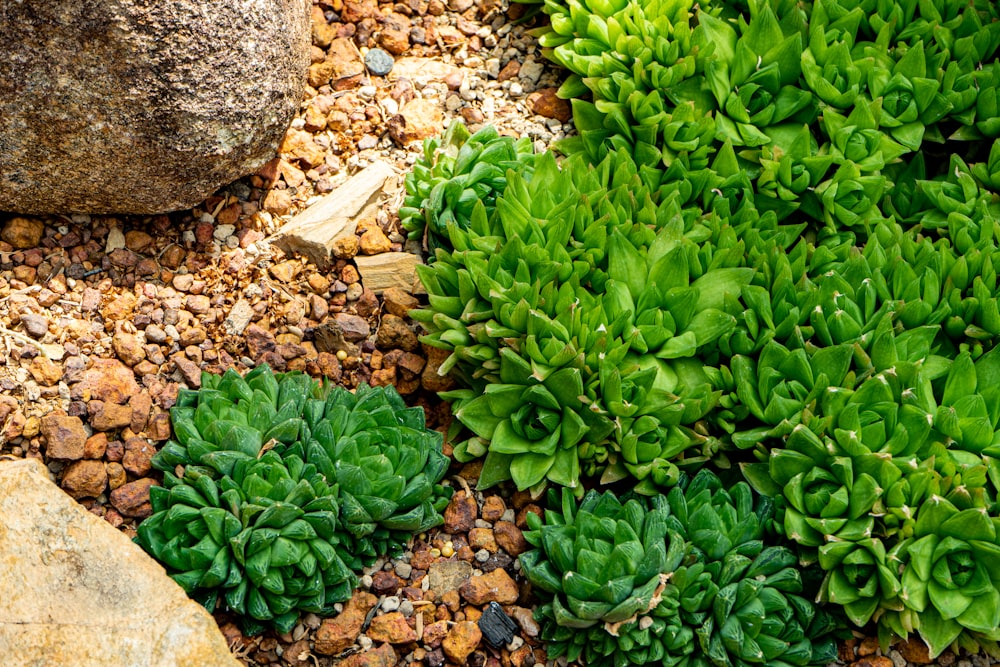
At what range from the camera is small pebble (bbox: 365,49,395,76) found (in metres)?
4.55

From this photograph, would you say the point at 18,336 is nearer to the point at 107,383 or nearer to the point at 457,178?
the point at 107,383

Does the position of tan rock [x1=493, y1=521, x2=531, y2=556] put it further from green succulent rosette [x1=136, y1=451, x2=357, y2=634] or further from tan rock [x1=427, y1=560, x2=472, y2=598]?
green succulent rosette [x1=136, y1=451, x2=357, y2=634]

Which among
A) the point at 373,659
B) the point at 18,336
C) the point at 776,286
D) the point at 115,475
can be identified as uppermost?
the point at 776,286

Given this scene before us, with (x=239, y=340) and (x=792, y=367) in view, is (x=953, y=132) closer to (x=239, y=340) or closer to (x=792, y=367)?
(x=792, y=367)

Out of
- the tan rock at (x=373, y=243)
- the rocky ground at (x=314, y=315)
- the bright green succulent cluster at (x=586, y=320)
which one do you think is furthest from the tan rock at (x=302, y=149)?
the bright green succulent cluster at (x=586, y=320)

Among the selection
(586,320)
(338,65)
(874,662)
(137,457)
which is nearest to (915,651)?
(874,662)

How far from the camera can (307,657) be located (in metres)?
3.31

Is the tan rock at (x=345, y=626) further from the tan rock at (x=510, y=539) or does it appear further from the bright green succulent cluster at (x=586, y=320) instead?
the bright green succulent cluster at (x=586, y=320)

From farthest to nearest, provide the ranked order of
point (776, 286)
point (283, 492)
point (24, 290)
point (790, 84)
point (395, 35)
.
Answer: point (395, 35) < point (790, 84) < point (24, 290) < point (776, 286) < point (283, 492)

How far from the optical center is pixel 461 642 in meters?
3.32

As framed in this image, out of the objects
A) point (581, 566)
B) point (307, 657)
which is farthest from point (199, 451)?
point (581, 566)

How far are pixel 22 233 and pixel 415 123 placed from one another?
170 centimetres

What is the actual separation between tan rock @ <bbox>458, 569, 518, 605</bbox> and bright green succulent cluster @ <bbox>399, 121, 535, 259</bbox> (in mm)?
1364

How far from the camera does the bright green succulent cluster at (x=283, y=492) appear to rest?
3180mm
